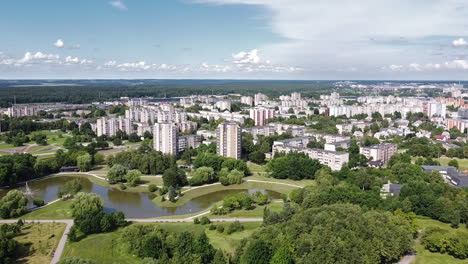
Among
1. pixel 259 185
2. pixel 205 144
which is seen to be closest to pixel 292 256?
pixel 259 185

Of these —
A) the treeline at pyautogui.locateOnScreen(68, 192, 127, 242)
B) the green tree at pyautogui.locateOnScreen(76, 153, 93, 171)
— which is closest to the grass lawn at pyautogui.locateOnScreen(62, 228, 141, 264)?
the treeline at pyautogui.locateOnScreen(68, 192, 127, 242)

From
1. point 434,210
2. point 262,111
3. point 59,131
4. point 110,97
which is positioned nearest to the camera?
point 434,210

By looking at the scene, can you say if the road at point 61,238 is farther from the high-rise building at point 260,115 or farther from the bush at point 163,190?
the high-rise building at point 260,115

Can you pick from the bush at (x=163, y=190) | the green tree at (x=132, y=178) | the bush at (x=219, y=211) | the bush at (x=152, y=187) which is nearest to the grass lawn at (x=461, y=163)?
the bush at (x=219, y=211)

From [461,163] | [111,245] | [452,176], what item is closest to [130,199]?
[111,245]

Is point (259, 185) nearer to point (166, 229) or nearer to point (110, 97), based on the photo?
point (166, 229)

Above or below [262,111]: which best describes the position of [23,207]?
below

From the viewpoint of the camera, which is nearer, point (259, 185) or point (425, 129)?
point (259, 185)
